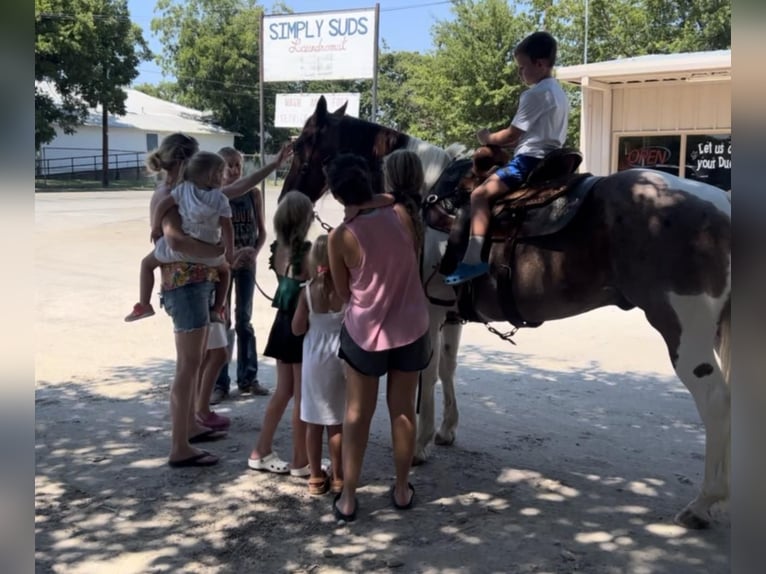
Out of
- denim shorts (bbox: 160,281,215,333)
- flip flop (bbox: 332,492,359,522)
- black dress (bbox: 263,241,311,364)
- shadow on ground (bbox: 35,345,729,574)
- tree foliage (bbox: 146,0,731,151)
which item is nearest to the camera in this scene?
shadow on ground (bbox: 35,345,729,574)

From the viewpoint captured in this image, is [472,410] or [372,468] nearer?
[372,468]

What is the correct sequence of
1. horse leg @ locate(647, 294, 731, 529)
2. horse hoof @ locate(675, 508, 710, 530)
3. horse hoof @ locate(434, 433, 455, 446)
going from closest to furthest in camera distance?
horse leg @ locate(647, 294, 731, 529)
horse hoof @ locate(675, 508, 710, 530)
horse hoof @ locate(434, 433, 455, 446)

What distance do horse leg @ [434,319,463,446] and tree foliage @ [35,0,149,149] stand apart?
123ft

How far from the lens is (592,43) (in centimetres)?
3016

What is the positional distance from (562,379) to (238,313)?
3.11 m

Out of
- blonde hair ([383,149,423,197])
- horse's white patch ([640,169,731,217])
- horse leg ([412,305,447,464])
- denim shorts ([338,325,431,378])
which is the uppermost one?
blonde hair ([383,149,423,197])

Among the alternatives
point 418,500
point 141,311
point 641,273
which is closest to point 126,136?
point 141,311

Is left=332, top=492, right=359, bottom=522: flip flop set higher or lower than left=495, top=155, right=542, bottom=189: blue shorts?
lower

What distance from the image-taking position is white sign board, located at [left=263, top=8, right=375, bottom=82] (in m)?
17.1

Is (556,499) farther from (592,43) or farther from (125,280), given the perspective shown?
(592,43)

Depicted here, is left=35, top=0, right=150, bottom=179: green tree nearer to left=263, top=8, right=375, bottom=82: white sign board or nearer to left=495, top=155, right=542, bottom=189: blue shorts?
left=263, top=8, right=375, bottom=82: white sign board

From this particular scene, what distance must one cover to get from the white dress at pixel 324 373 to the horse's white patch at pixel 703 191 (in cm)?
191

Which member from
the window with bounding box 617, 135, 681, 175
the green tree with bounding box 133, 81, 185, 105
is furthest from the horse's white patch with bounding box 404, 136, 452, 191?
the green tree with bounding box 133, 81, 185, 105

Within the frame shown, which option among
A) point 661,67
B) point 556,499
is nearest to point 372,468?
point 556,499
